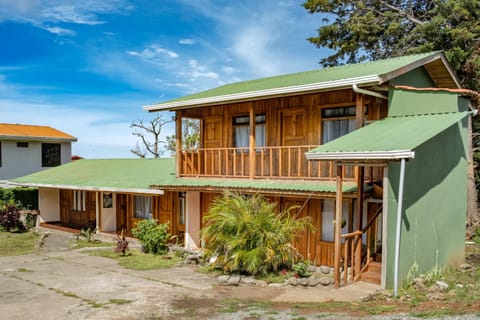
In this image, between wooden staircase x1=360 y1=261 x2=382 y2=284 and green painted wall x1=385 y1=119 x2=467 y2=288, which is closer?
green painted wall x1=385 y1=119 x2=467 y2=288

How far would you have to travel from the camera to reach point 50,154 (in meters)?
29.5

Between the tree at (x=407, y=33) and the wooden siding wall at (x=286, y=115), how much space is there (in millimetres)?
8204

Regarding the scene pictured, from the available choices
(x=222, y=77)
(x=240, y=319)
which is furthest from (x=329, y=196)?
(x=222, y=77)

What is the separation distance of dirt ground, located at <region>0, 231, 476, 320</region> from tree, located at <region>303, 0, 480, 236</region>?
11.7 meters

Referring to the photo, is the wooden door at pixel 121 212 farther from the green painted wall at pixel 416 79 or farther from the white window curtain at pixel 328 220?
the green painted wall at pixel 416 79

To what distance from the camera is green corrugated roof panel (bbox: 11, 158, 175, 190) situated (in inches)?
658

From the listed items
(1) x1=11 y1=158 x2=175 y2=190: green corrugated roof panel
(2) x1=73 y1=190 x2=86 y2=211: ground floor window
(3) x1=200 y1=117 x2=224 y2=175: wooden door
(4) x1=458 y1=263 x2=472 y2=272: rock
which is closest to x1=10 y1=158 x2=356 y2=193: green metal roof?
(1) x1=11 y1=158 x2=175 y2=190: green corrugated roof panel

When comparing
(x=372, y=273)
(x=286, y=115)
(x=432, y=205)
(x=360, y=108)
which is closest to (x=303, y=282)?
(x=372, y=273)

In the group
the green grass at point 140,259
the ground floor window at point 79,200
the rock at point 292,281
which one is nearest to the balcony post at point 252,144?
the green grass at point 140,259

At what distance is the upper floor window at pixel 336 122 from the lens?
38.6ft

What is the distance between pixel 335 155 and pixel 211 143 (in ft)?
23.0

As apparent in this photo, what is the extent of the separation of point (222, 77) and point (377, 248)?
29.6m

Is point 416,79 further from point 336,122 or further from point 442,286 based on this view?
point 442,286

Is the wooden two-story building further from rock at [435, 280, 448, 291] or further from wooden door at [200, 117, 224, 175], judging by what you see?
rock at [435, 280, 448, 291]
